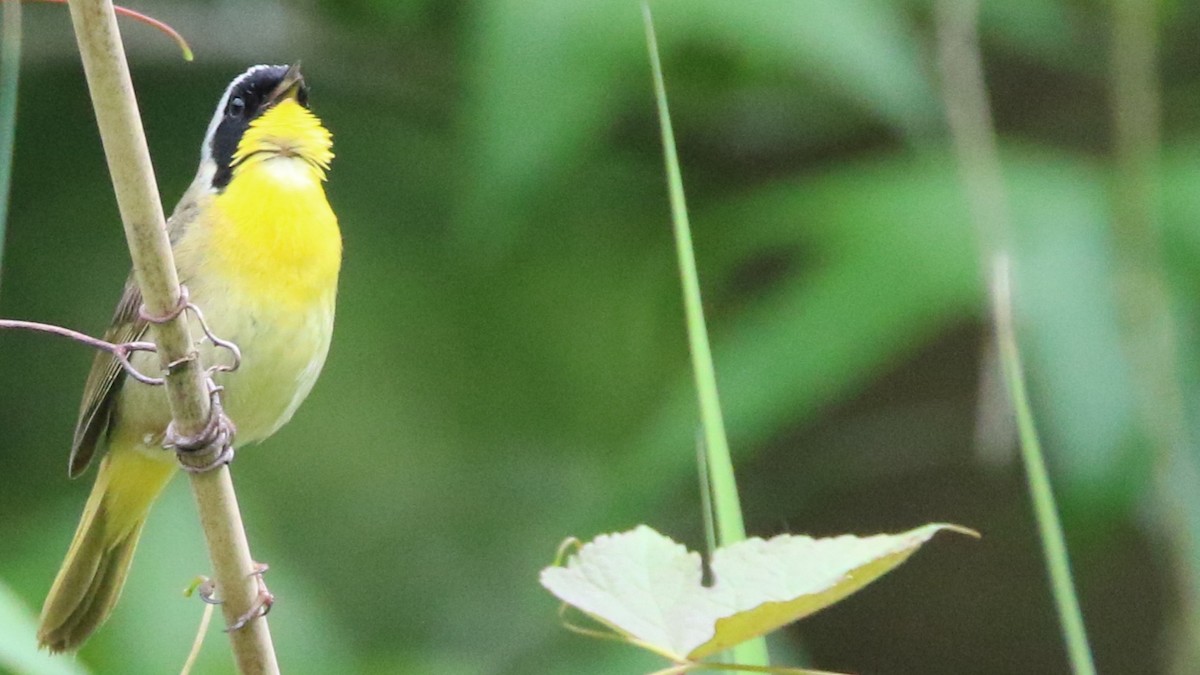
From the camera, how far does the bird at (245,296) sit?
1.88 metres

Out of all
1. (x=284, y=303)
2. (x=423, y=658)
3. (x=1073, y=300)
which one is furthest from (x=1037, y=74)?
(x=284, y=303)

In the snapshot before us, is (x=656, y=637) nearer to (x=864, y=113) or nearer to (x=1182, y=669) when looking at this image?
(x=1182, y=669)

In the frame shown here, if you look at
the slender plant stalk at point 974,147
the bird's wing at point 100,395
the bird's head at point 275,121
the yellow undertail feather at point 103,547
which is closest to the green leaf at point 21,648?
the yellow undertail feather at point 103,547

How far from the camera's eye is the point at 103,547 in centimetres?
206

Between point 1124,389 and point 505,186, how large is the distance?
0.97 m

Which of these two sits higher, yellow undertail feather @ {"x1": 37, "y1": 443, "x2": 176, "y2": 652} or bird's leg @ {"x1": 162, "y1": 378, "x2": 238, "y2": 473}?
yellow undertail feather @ {"x1": 37, "y1": 443, "x2": 176, "y2": 652}

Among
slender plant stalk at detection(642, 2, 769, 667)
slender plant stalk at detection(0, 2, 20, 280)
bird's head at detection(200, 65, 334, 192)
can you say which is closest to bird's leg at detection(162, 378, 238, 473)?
slender plant stalk at detection(0, 2, 20, 280)

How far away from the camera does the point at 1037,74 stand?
332 centimetres

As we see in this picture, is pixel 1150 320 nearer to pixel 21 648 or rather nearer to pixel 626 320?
pixel 626 320

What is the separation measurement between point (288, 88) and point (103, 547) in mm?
687

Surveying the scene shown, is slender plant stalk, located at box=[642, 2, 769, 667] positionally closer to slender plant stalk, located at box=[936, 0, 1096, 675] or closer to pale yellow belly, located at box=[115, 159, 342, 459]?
slender plant stalk, located at box=[936, 0, 1096, 675]

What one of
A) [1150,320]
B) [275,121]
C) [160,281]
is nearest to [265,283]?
[275,121]

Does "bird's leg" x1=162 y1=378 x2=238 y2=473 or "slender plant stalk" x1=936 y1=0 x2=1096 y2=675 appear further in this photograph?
"slender plant stalk" x1=936 y1=0 x2=1096 y2=675

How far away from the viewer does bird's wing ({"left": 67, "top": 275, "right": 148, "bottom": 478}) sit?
194cm
